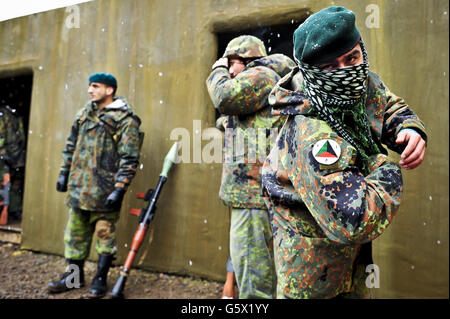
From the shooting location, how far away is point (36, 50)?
12.8 ft

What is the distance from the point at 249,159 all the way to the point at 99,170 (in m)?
1.42

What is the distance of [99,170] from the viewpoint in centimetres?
278

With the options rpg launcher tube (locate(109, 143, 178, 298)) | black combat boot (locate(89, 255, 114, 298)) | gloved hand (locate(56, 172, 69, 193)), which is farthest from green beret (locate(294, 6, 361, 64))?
gloved hand (locate(56, 172, 69, 193))

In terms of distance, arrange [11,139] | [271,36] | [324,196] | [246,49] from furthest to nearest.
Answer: [11,139] < [271,36] < [246,49] < [324,196]

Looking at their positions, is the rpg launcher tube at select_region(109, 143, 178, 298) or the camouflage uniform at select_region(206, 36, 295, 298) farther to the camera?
the rpg launcher tube at select_region(109, 143, 178, 298)

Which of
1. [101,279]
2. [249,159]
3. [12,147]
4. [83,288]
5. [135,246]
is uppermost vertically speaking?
[12,147]

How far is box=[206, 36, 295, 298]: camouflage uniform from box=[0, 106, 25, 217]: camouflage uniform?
3.87 meters

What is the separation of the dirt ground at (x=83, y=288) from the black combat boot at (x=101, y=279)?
92 mm

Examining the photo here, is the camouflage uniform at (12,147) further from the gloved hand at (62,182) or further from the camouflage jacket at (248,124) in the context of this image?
the camouflage jacket at (248,124)

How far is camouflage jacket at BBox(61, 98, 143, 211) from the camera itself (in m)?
2.73

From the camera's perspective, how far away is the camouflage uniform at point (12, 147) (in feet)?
14.9

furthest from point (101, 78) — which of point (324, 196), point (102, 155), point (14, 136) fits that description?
point (14, 136)

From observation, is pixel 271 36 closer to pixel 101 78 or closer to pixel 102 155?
pixel 101 78

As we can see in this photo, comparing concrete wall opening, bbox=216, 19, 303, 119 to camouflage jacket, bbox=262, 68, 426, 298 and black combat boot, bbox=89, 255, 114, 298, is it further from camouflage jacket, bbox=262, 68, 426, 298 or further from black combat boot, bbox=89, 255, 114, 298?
camouflage jacket, bbox=262, 68, 426, 298
